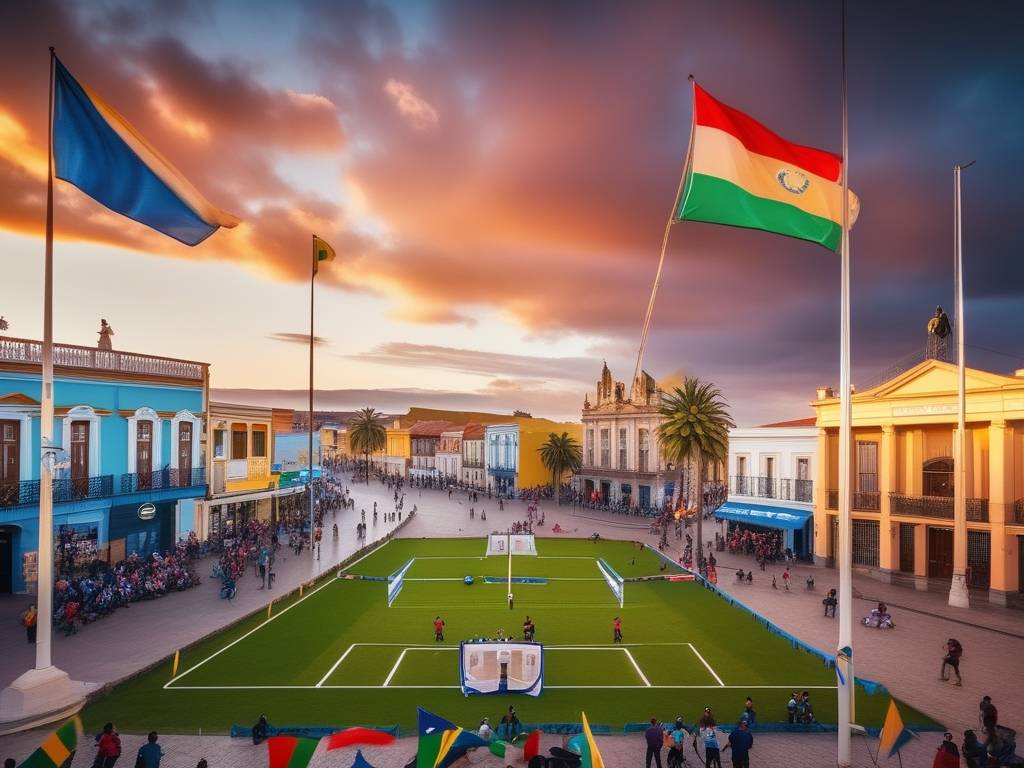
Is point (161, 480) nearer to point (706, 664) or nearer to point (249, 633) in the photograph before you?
point (249, 633)

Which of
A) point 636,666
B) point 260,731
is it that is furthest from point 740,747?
point 260,731

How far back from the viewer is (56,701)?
52.0 feet

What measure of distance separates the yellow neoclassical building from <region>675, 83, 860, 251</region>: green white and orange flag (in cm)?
2233

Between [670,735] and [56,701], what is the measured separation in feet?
50.3

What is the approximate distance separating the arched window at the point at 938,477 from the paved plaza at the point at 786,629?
564 centimetres

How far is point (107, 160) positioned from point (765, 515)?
4114 centimetres

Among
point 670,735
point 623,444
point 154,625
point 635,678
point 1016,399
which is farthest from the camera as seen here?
point 623,444

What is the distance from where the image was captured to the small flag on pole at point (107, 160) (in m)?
15.6

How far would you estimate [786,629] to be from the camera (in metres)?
26.1

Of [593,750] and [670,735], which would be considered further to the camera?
[670,735]

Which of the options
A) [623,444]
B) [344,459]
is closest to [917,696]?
[623,444]

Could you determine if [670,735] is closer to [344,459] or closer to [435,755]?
[435,755]

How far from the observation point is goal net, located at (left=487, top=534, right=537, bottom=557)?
1509 inches

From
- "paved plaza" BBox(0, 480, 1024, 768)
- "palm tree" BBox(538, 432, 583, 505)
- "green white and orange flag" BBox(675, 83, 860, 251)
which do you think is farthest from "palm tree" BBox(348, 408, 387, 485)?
"green white and orange flag" BBox(675, 83, 860, 251)
